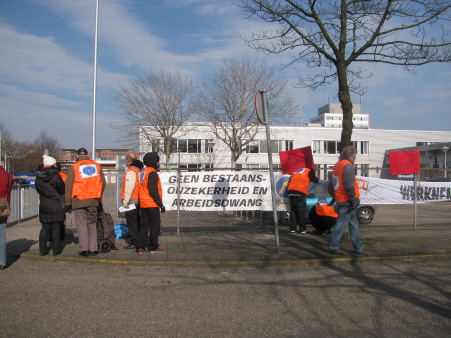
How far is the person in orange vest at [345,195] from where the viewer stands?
658cm

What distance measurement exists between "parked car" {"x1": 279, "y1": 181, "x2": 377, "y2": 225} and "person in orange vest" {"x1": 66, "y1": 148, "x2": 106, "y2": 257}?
6053mm

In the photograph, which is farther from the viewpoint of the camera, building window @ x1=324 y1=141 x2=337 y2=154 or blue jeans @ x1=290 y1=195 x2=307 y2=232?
building window @ x1=324 y1=141 x2=337 y2=154

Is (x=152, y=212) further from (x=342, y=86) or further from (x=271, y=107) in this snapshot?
(x=271, y=107)

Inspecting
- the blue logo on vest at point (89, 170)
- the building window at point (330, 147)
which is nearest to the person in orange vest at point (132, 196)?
the blue logo on vest at point (89, 170)

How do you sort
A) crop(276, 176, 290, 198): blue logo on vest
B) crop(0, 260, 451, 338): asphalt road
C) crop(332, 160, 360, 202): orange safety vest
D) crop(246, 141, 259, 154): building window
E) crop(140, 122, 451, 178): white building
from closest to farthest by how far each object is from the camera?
crop(0, 260, 451, 338): asphalt road
crop(332, 160, 360, 202): orange safety vest
crop(276, 176, 290, 198): blue logo on vest
crop(246, 141, 259, 154): building window
crop(140, 122, 451, 178): white building

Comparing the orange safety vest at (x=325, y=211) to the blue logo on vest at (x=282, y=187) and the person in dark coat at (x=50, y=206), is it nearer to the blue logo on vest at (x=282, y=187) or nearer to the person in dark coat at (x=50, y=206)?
the blue logo on vest at (x=282, y=187)

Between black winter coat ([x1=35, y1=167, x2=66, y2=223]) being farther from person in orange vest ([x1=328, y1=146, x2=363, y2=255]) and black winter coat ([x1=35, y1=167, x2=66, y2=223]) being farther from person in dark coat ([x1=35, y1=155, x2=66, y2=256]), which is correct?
person in orange vest ([x1=328, y1=146, x2=363, y2=255])

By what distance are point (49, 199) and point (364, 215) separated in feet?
28.1

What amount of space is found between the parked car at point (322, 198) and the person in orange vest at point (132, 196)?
513cm

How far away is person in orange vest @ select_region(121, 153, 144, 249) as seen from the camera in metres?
7.11

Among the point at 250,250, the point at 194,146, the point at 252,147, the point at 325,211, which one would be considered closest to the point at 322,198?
the point at 325,211

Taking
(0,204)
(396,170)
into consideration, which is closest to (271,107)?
(396,170)

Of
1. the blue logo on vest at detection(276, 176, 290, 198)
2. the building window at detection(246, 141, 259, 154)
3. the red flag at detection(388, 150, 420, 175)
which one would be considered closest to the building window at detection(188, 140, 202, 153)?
the building window at detection(246, 141, 259, 154)

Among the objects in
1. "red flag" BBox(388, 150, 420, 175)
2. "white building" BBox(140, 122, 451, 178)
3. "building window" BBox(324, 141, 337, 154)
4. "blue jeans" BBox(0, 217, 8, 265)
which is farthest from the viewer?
"building window" BBox(324, 141, 337, 154)
